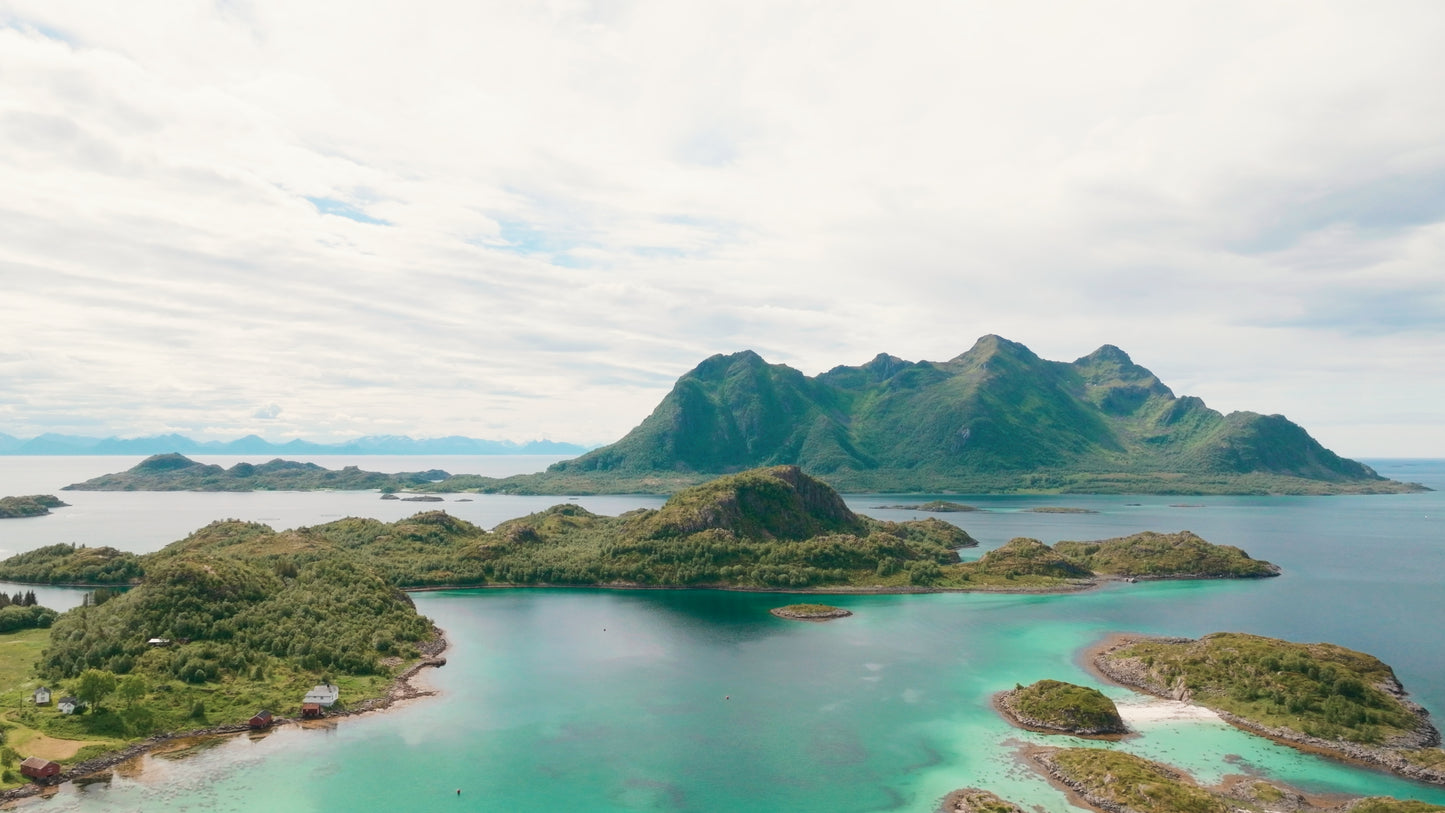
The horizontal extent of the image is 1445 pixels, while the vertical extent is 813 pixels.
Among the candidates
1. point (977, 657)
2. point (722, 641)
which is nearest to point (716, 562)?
point (722, 641)

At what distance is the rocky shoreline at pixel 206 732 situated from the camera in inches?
2369

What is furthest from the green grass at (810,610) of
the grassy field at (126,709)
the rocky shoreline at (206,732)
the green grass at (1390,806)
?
the green grass at (1390,806)

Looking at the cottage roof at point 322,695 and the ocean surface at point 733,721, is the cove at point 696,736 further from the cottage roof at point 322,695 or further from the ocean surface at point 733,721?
the cottage roof at point 322,695

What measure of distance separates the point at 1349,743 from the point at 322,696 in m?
107

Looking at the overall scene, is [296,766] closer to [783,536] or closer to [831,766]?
[831,766]

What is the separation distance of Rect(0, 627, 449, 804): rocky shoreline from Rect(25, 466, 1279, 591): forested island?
6370 centimetres

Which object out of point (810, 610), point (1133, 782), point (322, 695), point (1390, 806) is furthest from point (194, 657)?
point (1390, 806)

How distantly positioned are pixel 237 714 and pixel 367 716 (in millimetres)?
12536

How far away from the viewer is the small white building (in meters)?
79.5

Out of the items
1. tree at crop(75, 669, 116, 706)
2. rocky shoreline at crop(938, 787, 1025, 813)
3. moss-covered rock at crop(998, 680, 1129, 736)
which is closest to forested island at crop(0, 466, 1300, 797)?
tree at crop(75, 669, 116, 706)

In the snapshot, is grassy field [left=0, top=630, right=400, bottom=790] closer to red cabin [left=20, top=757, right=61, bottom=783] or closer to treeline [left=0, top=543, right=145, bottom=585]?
red cabin [left=20, top=757, right=61, bottom=783]

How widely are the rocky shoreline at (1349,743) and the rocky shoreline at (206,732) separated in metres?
90.3

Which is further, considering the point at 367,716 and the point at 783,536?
the point at 783,536

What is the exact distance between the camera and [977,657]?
108250 mm
